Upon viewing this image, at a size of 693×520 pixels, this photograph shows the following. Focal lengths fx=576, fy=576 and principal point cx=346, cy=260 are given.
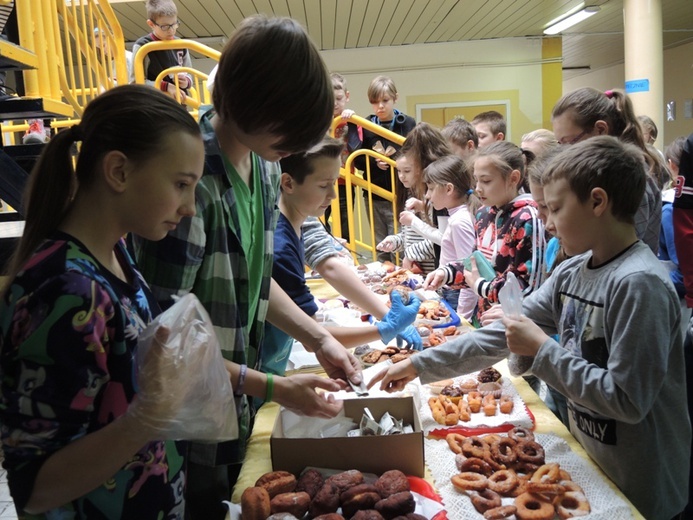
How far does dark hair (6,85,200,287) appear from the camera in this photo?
3.09 ft

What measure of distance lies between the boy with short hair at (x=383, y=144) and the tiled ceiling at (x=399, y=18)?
2.11 meters

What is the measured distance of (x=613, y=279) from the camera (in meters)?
1.29

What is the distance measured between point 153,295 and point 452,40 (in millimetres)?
9678

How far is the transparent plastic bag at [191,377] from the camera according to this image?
0.88 metres

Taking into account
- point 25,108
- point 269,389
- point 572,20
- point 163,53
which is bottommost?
point 269,389

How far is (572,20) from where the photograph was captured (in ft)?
28.9


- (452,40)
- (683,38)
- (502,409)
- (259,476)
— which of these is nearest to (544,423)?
(502,409)

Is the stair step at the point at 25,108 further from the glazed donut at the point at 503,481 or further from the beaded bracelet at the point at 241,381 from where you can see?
the glazed donut at the point at 503,481

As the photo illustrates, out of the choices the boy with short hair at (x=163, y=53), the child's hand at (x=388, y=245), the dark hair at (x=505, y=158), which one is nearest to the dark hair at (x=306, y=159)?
the dark hair at (x=505, y=158)

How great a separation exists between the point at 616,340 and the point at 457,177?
2.34 m

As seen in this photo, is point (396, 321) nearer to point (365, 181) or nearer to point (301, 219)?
point (301, 219)

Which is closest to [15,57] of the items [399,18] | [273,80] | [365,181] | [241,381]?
[273,80]

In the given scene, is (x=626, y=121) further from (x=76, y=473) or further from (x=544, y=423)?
(x=76, y=473)

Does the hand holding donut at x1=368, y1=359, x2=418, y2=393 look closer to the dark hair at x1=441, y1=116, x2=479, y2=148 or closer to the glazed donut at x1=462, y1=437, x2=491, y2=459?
the glazed donut at x1=462, y1=437, x2=491, y2=459
